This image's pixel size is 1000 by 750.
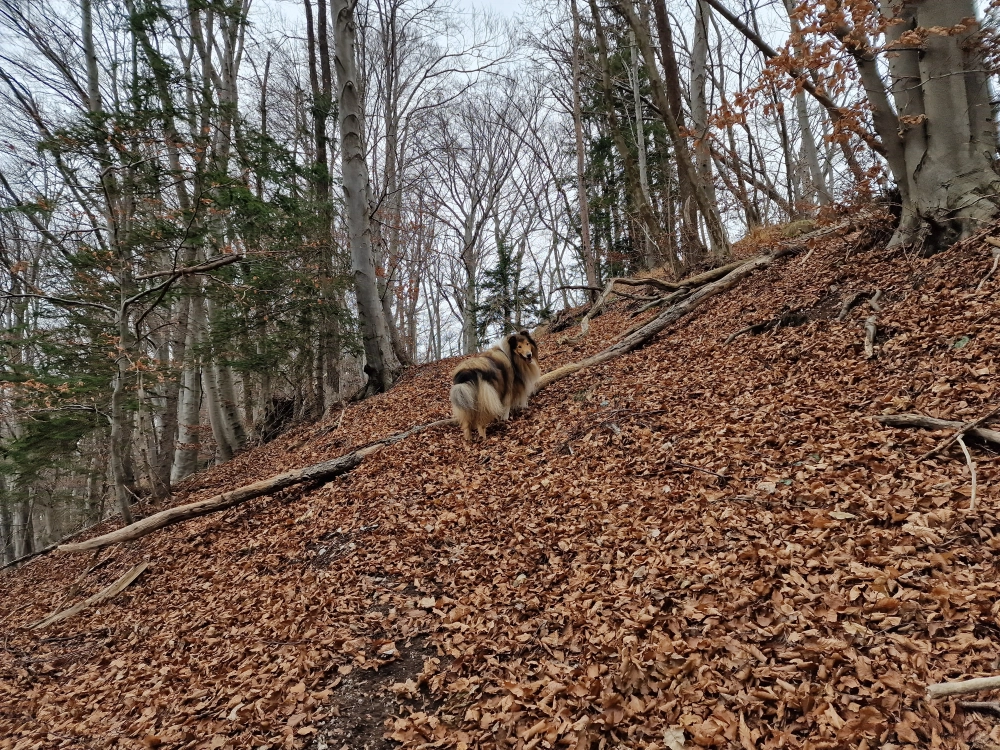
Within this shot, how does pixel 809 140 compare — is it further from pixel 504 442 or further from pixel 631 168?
pixel 504 442

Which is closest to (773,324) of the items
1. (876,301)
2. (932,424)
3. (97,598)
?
(876,301)

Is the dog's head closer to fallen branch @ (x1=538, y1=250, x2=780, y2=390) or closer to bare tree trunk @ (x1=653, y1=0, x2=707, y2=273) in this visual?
fallen branch @ (x1=538, y1=250, x2=780, y2=390)

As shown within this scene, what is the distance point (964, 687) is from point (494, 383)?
18.2ft

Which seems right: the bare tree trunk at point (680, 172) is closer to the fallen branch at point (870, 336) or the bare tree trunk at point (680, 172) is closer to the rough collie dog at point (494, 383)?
the rough collie dog at point (494, 383)

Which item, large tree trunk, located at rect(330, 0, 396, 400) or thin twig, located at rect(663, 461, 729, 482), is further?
large tree trunk, located at rect(330, 0, 396, 400)

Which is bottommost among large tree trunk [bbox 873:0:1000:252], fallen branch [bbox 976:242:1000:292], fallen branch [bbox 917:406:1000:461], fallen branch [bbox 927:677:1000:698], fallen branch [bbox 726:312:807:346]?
fallen branch [bbox 927:677:1000:698]

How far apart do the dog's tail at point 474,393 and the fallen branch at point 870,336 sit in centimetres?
433

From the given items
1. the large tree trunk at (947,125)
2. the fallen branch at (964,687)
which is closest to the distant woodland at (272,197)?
the large tree trunk at (947,125)

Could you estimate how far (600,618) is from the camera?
10.5ft

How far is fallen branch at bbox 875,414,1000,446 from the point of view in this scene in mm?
3297

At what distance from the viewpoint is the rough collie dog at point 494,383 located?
684cm

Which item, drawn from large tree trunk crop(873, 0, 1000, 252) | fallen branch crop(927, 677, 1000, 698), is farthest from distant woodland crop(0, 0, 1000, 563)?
fallen branch crop(927, 677, 1000, 698)

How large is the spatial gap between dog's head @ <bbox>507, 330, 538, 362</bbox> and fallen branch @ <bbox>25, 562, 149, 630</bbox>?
5.65m

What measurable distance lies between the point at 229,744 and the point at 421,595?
1535mm
